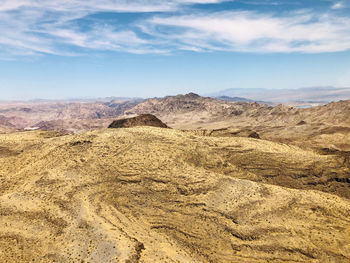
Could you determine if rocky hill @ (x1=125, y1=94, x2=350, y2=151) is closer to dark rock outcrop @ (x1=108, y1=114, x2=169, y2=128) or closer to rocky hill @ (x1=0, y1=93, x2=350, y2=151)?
rocky hill @ (x1=0, y1=93, x2=350, y2=151)

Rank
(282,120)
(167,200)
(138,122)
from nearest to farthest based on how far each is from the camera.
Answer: (167,200) → (138,122) → (282,120)

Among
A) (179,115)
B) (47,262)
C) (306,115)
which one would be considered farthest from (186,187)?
(179,115)

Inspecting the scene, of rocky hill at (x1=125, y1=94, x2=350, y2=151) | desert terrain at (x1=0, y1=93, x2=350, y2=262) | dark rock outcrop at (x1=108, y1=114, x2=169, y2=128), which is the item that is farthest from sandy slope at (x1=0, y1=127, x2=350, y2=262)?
rocky hill at (x1=125, y1=94, x2=350, y2=151)

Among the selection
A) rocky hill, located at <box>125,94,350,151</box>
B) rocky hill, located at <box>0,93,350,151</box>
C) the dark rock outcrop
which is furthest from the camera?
rocky hill, located at <box>0,93,350,151</box>

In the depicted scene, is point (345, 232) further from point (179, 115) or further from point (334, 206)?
point (179, 115)

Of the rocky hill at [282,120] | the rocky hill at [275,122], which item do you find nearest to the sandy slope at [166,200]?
the rocky hill at [275,122]

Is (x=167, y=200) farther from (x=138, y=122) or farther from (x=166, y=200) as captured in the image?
(x=138, y=122)

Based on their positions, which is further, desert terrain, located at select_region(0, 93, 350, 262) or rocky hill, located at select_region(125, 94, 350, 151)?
rocky hill, located at select_region(125, 94, 350, 151)

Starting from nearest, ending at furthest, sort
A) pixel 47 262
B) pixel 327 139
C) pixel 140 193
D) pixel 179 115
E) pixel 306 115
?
pixel 47 262, pixel 140 193, pixel 327 139, pixel 306 115, pixel 179 115

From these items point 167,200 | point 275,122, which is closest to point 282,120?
point 275,122
